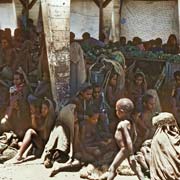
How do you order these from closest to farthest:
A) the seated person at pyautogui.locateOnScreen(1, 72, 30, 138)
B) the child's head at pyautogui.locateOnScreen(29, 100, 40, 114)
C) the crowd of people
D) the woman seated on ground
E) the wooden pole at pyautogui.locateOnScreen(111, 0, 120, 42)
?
the crowd of people
the woman seated on ground
the child's head at pyautogui.locateOnScreen(29, 100, 40, 114)
the seated person at pyautogui.locateOnScreen(1, 72, 30, 138)
the wooden pole at pyautogui.locateOnScreen(111, 0, 120, 42)

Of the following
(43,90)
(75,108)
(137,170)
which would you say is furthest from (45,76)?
(137,170)

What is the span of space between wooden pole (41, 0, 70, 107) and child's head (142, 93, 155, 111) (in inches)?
56.2

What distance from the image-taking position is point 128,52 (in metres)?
11.7

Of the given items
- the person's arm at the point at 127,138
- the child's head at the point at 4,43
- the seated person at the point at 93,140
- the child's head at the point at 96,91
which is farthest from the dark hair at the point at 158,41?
the person's arm at the point at 127,138

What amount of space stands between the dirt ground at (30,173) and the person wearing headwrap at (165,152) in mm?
2023

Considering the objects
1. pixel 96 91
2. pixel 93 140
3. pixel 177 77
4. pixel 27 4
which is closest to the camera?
pixel 93 140

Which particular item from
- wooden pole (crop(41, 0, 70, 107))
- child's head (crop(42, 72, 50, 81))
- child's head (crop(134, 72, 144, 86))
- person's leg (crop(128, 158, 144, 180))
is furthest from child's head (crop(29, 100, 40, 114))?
person's leg (crop(128, 158, 144, 180))

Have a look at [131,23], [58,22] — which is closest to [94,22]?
[131,23]

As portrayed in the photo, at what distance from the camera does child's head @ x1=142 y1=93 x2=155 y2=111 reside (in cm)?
1088

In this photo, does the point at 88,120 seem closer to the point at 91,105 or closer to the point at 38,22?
the point at 91,105

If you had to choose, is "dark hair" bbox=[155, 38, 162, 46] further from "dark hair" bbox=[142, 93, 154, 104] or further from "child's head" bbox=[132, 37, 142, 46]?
A: "dark hair" bbox=[142, 93, 154, 104]

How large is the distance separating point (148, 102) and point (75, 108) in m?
1.37

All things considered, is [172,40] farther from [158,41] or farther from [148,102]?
[148,102]

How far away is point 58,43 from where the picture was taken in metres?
10.8
